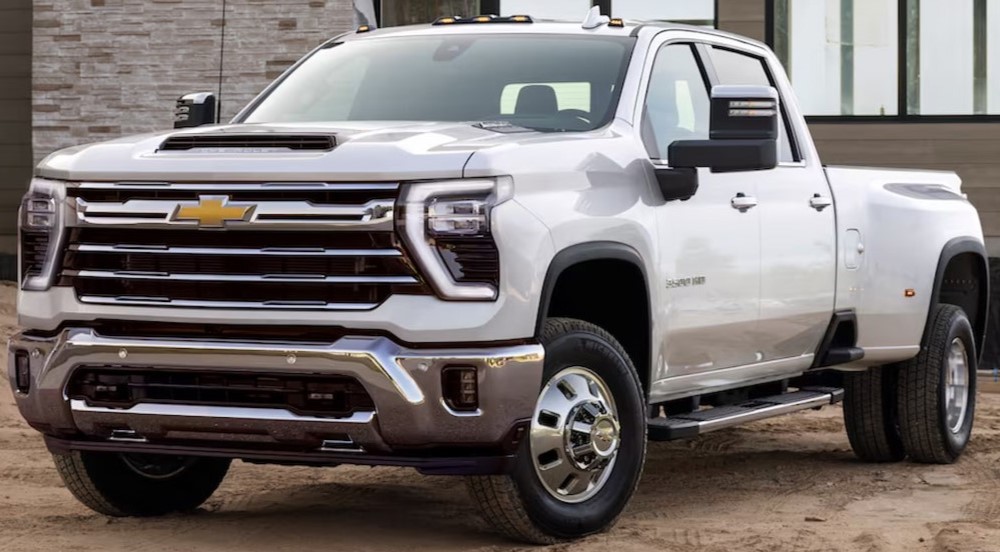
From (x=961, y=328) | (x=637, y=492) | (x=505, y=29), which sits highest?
(x=505, y=29)

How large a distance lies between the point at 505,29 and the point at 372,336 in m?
2.16

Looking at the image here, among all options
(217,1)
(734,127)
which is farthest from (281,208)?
(217,1)

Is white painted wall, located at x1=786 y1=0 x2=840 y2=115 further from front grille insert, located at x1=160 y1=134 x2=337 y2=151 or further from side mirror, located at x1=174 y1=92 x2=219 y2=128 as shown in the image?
front grille insert, located at x1=160 y1=134 x2=337 y2=151

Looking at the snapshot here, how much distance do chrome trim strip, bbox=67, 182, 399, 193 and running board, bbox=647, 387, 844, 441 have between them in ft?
5.35

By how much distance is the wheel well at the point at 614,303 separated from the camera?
6578 mm

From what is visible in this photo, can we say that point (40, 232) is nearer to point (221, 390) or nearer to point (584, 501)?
point (221, 390)

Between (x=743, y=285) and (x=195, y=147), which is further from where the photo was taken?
(x=743, y=285)

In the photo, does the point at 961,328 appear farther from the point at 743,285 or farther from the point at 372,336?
the point at 372,336

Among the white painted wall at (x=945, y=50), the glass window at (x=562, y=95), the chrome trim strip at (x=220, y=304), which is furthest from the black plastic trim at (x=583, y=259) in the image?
the white painted wall at (x=945, y=50)

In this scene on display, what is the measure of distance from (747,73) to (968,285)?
7.13 ft

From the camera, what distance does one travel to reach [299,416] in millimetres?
5859

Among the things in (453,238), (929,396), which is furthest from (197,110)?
(929,396)

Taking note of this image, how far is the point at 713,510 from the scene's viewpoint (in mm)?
7395

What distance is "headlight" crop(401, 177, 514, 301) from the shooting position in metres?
5.72
